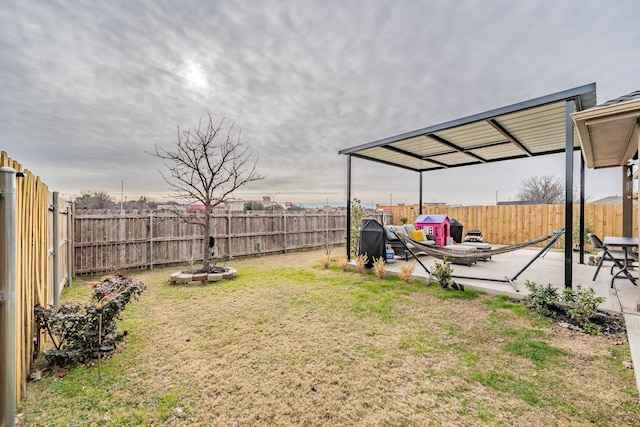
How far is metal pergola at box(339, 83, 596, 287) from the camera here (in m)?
3.78

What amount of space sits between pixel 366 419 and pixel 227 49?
23.7 ft

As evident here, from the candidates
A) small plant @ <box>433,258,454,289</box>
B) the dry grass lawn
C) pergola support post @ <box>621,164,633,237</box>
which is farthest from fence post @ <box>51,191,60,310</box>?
pergola support post @ <box>621,164,633,237</box>

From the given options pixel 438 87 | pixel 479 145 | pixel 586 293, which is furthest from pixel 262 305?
pixel 438 87

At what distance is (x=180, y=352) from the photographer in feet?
8.83

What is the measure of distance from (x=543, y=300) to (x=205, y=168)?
6595mm

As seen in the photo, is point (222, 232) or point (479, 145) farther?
point (222, 232)

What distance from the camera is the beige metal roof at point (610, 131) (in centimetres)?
305

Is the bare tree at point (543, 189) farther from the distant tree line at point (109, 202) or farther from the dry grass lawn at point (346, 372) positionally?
the dry grass lawn at point (346, 372)

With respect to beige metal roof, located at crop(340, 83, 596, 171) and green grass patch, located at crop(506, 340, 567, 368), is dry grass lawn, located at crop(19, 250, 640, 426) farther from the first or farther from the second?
beige metal roof, located at crop(340, 83, 596, 171)

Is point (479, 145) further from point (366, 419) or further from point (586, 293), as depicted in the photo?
point (366, 419)

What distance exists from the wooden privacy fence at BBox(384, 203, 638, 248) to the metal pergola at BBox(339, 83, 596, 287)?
3665 millimetres

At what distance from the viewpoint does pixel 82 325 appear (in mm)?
2533

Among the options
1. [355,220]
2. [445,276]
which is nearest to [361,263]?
[445,276]

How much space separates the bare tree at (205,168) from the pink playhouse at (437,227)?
5.45m
